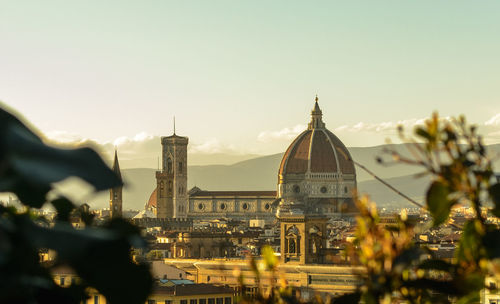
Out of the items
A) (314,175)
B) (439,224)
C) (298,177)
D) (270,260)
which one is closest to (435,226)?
(439,224)

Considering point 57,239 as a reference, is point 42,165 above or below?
above

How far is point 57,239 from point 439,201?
3.00ft

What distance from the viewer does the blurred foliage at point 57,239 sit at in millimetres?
1479

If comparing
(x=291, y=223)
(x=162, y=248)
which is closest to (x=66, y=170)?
(x=291, y=223)

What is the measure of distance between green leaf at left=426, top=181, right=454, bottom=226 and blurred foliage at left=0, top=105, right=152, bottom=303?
0.64 m

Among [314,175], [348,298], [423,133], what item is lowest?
→ [348,298]

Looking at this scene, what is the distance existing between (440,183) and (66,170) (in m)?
0.85

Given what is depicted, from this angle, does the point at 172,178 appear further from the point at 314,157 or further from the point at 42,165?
the point at 42,165

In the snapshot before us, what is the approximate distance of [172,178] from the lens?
4783 inches

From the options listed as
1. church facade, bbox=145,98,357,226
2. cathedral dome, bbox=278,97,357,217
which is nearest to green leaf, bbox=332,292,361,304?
church facade, bbox=145,98,357,226

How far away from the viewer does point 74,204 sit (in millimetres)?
2176

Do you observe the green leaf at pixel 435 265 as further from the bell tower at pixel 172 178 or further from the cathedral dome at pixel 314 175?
the bell tower at pixel 172 178

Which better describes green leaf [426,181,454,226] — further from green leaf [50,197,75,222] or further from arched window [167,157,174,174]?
arched window [167,157,174,174]

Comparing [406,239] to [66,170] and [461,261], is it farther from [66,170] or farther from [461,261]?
[66,170]
